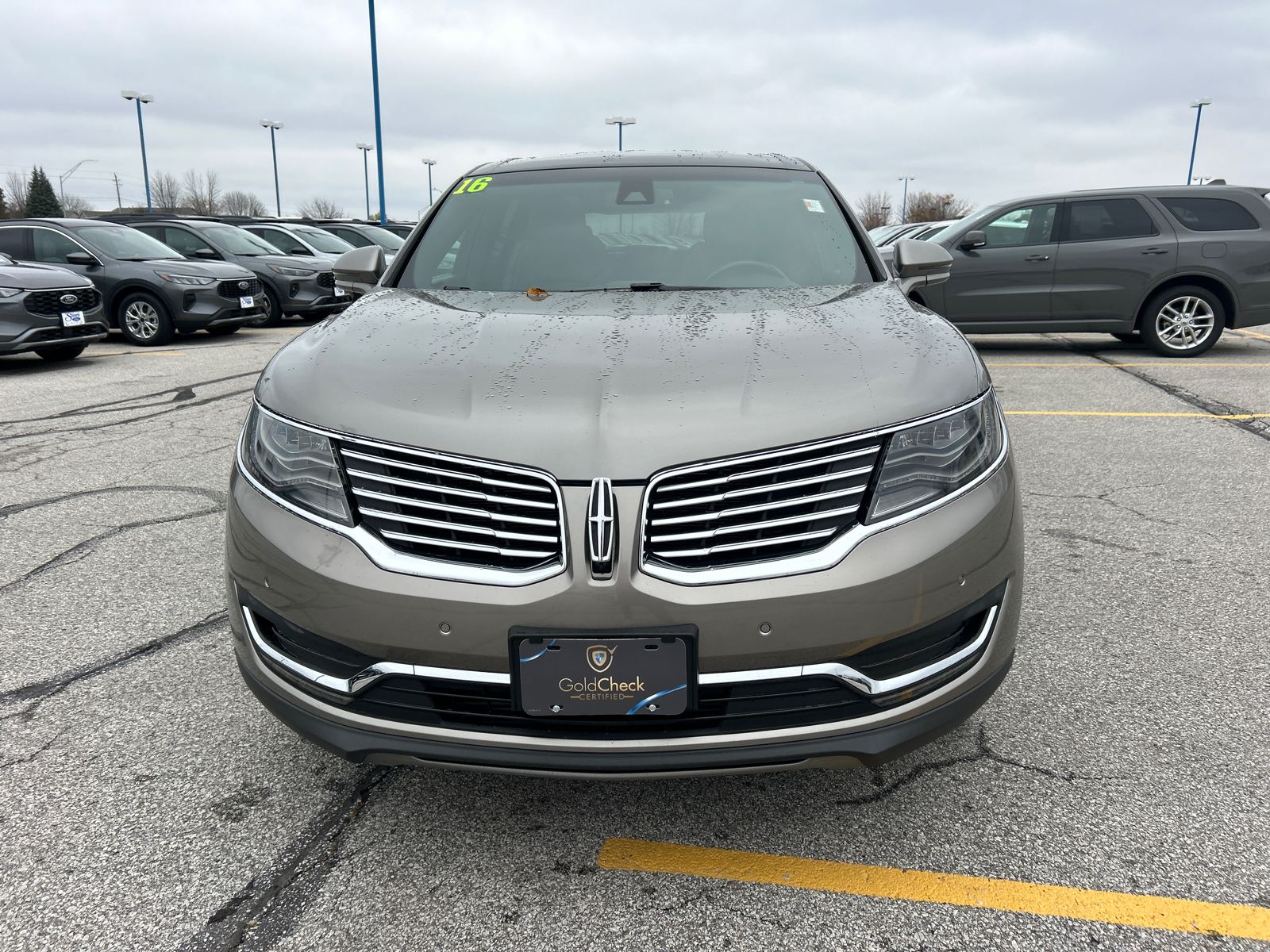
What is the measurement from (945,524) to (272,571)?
141 centimetres

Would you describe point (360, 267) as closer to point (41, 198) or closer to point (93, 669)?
point (93, 669)

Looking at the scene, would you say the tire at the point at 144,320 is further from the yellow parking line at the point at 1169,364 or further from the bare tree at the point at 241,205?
the bare tree at the point at 241,205

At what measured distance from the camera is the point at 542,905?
187 centimetres

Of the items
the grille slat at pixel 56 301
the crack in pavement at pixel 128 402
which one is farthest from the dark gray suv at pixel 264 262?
the crack in pavement at pixel 128 402

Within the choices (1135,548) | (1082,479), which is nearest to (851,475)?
(1135,548)

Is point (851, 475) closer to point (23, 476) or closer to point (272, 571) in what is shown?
point (272, 571)

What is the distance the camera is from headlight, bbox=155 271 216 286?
11406 millimetres

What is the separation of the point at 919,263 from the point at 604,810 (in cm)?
224

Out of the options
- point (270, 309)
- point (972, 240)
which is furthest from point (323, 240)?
point (972, 240)

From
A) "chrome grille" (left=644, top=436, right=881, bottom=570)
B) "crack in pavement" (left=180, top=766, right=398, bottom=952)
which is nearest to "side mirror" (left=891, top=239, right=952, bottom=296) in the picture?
"chrome grille" (left=644, top=436, right=881, bottom=570)

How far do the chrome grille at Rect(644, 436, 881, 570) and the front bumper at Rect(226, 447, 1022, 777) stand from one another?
0.06 metres

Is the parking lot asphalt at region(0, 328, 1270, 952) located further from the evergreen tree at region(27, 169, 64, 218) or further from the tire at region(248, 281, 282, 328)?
the evergreen tree at region(27, 169, 64, 218)

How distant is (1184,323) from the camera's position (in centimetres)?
944

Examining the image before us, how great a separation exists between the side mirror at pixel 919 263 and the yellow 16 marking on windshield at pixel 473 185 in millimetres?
1580
